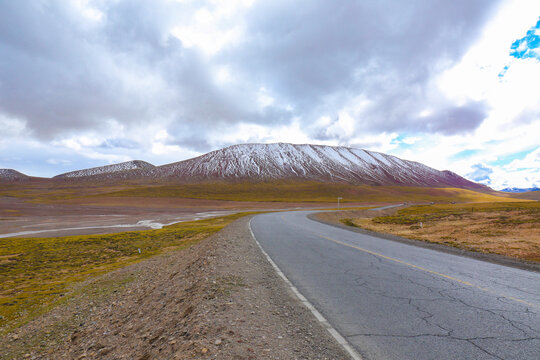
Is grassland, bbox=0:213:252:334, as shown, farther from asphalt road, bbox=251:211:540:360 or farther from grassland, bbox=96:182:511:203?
grassland, bbox=96:182:511:203

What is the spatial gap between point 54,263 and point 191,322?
66.8 feet

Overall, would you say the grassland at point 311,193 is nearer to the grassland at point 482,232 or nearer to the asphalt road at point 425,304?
the grassland at point 482,232

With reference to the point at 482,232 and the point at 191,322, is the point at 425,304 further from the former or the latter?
the point at 482,232

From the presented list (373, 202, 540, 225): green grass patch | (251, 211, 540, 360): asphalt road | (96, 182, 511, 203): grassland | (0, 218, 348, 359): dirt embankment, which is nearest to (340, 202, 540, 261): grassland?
(373, 202, 540, 225): green grass patch

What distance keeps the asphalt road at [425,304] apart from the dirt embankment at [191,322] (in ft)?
2.80

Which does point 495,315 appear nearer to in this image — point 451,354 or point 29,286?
point 451,354

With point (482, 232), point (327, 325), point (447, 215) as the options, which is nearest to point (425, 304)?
point (327, 325)

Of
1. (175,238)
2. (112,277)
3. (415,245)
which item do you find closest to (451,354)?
(415,245)

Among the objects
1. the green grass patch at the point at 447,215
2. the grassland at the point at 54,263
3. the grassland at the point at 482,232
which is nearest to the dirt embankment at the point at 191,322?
the grassland at the point at 54,263

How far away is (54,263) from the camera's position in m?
20.6

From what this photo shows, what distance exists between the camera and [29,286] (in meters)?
15.6

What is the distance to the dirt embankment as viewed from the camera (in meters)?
4.98

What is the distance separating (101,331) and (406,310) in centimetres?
852

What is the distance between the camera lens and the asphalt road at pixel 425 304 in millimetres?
4812
